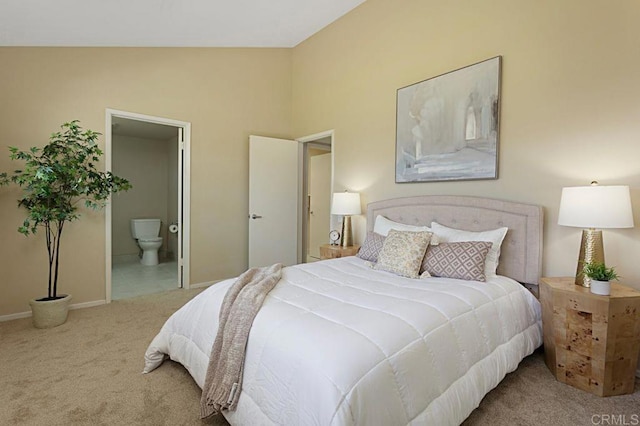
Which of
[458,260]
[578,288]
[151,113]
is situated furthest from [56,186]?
[578,288]

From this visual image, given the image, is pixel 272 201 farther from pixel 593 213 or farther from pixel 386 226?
pixel 593 213

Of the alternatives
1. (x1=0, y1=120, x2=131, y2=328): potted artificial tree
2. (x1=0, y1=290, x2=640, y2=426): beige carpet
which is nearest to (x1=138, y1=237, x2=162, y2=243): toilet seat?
(x1=0, y1=120, x2=131, y2=328): potted artificial tree

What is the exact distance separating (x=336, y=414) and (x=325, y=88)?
13.1 ft

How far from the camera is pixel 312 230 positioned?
247 inches

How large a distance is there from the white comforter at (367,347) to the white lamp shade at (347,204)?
60.1 inches

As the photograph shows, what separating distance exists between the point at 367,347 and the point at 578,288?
1586 mm

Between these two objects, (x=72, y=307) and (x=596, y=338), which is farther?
(x=72, y=307)

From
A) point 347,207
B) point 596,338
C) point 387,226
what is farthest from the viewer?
point 347,207

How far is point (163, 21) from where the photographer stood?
3.16 m

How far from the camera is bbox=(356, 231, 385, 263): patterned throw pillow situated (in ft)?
9.29

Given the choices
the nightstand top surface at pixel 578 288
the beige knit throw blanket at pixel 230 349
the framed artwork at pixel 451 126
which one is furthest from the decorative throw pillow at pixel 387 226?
the beige knit throw blanket at pixel 230 349

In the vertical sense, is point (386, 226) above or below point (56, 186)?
below

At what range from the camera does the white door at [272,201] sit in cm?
433

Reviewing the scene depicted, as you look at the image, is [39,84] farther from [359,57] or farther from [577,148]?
[577,148]
